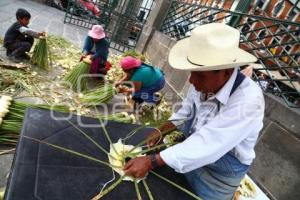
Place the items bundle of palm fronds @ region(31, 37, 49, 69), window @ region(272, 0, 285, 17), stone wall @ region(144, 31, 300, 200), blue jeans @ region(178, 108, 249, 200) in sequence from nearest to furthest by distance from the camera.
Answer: blue jeans @ region(178, 108, 249, 200) → stone wall @ region(144, 31, 300, 200) → window @ region(272, 0, 285, 17) → bundle of palm fronds @ region(31, 37, 49, 69)

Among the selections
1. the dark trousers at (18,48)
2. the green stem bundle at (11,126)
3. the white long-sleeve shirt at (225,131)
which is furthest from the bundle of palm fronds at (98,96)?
the white long-sleeve shirt at (225,131)

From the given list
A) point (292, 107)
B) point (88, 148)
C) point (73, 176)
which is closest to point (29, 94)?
point (88, 148)

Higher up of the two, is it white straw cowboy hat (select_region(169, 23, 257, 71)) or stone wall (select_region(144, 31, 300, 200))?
white straw cowboy hat (select_region(169, 23, 257, 71))

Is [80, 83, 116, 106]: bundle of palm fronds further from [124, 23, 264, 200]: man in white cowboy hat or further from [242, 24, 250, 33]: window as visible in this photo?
[242, 24, 250, 33]: window

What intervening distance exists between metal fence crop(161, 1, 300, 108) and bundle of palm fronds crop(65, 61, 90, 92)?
2598mm

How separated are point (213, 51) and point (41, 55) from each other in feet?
12.6

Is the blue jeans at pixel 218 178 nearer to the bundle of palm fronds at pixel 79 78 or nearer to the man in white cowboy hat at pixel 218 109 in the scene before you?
the man in white cowboy hat at pixel 218 109

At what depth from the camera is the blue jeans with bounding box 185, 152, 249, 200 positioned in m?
2.06

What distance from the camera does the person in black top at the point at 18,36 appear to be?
4.81 meters

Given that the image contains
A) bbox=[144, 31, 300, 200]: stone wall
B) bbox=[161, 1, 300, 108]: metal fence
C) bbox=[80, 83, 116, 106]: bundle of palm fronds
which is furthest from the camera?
bbox=[80, 83, 116, 106]: bundle of palm fronds

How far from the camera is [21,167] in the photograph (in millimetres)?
1621

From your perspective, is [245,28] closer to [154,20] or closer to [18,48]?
[154,20]

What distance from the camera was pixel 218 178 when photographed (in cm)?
212

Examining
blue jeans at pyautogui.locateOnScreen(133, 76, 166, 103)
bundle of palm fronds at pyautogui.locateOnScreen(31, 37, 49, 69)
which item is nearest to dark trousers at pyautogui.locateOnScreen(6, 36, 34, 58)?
bundle of palm fronds at pyautogui.locateOnScreen(31, 37, 49, 69)
